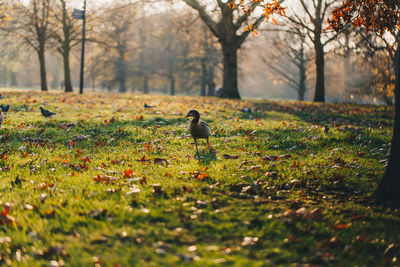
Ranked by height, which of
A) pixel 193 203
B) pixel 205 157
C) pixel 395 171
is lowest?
pixel 193 203

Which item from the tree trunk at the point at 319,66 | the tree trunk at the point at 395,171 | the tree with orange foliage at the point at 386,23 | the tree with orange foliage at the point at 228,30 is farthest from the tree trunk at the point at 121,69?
the tree trunk at the point at 395,171

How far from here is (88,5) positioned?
29141 millimetres

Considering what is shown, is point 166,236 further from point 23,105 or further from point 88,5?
point 88,5

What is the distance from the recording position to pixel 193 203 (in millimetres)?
4516

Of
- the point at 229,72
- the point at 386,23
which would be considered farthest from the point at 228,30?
the point at 386,23

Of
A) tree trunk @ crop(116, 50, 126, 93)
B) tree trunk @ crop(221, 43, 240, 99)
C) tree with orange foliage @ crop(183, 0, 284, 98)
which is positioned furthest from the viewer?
tree trunk @ crop(116, 50, 126, 93)

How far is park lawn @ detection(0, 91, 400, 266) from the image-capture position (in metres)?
3.48

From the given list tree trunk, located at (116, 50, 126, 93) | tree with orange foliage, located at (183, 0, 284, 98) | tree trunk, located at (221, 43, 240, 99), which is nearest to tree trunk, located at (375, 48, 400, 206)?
tree with orange foliage, located at (183, 0, 284, 98)

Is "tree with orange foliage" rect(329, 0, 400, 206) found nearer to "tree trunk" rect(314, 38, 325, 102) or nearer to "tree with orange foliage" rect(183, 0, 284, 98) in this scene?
"tree with orange foliage" rect(183, 0, 284, 98)

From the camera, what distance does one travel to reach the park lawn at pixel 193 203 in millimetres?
3479

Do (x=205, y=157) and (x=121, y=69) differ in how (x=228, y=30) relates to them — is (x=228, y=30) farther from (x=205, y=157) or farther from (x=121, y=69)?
(x=121, y=69)

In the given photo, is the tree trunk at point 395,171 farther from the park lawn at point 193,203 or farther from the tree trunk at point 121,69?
the tree trunk at point 121,69

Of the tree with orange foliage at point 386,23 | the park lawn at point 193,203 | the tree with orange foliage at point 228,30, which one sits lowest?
the park lawn at point 193,203

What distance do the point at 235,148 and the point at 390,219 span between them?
4.12 metres
